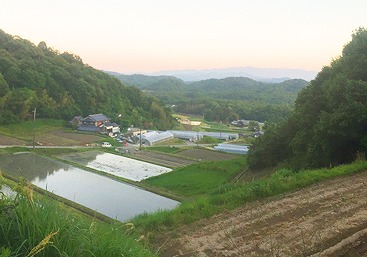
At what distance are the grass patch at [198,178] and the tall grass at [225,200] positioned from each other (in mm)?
13246

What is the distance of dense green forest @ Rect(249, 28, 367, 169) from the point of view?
10.9m

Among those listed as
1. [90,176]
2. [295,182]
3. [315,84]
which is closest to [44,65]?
[90,176]

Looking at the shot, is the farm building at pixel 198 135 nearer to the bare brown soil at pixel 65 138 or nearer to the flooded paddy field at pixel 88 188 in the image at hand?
the bare brown soil at pixel 65 138

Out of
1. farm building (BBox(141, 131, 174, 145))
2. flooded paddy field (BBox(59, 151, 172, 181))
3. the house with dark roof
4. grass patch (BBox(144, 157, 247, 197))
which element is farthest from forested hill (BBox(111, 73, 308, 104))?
grass patch (BBox(144, 157, 247, 197))

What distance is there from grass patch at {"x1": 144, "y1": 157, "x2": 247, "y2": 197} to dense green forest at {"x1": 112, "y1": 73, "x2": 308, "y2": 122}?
34.1 feet

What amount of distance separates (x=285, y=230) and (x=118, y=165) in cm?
2672

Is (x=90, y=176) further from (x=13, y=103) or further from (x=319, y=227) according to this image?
(x=13, y=103)

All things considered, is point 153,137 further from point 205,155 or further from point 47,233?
point 47,233

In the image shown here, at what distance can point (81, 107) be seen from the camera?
5675cm

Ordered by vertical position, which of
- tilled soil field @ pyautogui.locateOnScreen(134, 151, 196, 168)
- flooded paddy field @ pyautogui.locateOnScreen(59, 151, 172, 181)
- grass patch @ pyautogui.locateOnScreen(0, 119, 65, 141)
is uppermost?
grass patch @ pyautogui.locateOnScreen(0, 119, 65, 141)

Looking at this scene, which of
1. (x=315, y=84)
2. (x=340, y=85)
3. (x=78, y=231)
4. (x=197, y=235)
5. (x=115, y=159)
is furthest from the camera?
(x=115, y=159)

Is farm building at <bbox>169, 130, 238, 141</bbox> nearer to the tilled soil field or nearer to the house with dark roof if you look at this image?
the house with dark roof

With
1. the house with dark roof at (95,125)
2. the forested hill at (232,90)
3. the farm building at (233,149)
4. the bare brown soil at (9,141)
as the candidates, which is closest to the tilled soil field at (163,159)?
the farm building at (233,149)

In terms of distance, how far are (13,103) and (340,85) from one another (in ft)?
138
